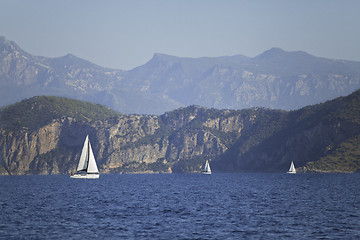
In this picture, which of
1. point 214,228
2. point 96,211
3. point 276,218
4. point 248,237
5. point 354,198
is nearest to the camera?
point 248,237

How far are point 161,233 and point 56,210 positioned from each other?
110 ft

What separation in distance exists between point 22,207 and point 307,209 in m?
54.6

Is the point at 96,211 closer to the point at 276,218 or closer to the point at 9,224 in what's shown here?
the point at 9,224

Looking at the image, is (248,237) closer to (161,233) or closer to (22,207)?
(161,233)

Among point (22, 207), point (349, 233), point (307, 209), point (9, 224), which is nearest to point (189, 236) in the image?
point (349, 233)

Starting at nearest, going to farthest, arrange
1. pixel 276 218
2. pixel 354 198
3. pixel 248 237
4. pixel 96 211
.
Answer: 1. pixel 248 237
2. pixel 276 218
3. pixel 96 211
4. pixel 354 198

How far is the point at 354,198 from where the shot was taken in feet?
397

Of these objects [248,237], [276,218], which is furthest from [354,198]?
[248,237]

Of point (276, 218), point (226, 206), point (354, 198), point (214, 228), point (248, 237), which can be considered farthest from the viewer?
point (354, 198)

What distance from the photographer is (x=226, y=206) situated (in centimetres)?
10694

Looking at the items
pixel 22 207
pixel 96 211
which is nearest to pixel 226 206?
pixel 96 211

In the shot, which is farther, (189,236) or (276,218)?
(276,218)

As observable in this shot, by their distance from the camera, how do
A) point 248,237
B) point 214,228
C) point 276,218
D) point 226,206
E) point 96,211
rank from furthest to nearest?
point 226,206 → point 96,211 → point 276,218 → point 214,228 → point 248,237

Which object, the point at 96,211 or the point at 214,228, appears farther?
the point at 96,211
